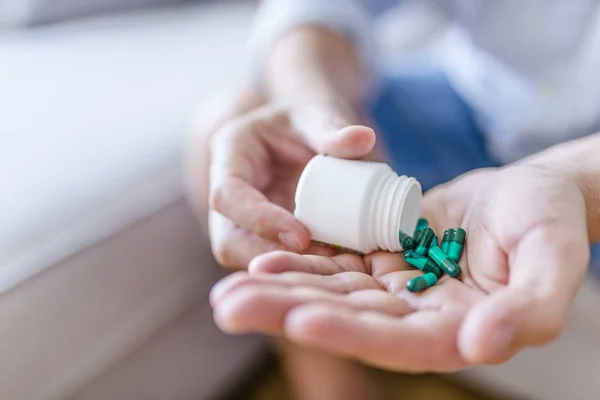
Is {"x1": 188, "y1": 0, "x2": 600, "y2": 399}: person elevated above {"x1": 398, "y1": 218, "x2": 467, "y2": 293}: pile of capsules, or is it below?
above

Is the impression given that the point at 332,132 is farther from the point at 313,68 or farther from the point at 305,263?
the point at 313,68

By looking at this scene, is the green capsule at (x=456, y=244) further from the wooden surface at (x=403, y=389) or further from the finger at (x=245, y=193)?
the wooden surface at (x=403, y=389)

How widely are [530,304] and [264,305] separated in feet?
0.50

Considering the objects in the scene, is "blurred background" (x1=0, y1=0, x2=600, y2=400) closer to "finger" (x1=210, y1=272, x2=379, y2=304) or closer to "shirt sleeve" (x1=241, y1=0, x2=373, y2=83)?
"shirt sleeve" (x1=241, y1=0, x2=373, y2=83)

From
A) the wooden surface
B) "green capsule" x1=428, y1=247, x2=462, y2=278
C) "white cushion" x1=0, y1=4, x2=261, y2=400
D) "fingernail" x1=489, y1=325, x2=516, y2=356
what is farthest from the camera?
the wooden surface

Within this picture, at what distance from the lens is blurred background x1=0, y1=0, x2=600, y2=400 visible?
69 centimetres

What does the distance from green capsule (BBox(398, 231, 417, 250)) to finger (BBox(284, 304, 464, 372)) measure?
0.13m

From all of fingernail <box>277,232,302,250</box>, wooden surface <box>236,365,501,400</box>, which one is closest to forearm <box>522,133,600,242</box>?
fingernail <box>277,232,302,250</box>

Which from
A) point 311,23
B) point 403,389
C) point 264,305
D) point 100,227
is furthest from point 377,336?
point 403,389

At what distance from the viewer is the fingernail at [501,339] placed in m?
0.37

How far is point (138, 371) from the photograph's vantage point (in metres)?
0.83

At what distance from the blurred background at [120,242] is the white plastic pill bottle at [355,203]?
0.29m

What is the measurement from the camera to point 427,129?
0.83 metres

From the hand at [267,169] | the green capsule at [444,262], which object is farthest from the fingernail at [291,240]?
the green capsule at [444,262]
